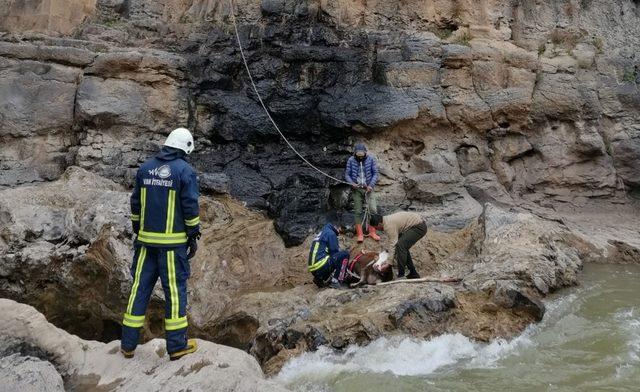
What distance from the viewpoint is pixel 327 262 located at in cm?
727

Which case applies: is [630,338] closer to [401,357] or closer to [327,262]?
[401,357]

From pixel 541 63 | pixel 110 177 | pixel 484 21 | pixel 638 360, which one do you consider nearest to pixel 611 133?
pixel 541 63

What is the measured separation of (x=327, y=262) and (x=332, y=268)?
13 centimetres

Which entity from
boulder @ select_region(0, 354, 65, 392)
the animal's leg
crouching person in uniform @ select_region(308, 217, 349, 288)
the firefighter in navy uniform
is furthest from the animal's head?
boulder @ select_region(0, 354, 65, 392)

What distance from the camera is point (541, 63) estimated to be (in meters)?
11.2

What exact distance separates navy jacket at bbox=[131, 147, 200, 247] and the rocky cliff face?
10.4ft

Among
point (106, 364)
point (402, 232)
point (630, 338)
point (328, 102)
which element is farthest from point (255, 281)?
point (630, 338)

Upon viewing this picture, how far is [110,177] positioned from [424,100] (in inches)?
244

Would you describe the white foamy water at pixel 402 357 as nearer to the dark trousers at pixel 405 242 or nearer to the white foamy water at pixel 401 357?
the white foamy water at pixel 401 357

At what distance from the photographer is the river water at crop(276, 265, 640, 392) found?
4.93 meters

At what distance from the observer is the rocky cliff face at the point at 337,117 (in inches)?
340

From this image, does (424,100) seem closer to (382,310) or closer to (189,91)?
(189,91)

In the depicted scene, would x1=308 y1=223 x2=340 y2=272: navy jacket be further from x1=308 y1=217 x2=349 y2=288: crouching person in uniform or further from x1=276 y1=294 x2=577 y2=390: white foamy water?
x1=276 y1=294 x2=577 y2=390: white foamy water

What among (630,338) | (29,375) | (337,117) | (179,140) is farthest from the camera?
(337,117)
